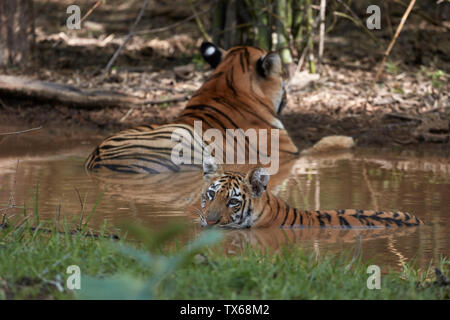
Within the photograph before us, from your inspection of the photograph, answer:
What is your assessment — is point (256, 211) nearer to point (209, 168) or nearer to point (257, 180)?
point (257, 180)

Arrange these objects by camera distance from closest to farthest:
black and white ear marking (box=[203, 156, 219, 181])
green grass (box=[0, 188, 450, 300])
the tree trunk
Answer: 1. green grass (box=[0, 188, 450, 300])
2. black and white ear marking (box=[203, 156, 219, 181])
3. the tree trunk

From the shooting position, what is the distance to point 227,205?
525cm

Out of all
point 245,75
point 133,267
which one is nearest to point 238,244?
point 133,267

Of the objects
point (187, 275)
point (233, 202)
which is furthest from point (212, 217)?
point (187, 275)

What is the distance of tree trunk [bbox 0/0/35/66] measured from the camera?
1220 centimetres

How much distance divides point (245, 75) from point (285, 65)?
9.53 ft

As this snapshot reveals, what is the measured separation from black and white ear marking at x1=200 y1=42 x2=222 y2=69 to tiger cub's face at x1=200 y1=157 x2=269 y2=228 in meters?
3.45

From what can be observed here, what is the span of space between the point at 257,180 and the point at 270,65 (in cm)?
337

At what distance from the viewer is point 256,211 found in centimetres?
542

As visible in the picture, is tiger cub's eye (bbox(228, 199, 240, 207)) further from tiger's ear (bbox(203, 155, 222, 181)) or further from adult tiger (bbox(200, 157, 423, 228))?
tiger's ear (bbox(203, 155, 222, 181))

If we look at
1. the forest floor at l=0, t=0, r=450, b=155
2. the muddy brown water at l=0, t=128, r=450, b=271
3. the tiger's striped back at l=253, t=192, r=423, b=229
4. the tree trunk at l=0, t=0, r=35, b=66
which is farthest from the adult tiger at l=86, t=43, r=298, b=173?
the tree trunk at l=0, t=0, r=35, b=66

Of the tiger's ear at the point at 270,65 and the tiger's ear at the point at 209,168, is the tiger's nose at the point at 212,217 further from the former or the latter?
the tiger's ear at the point at 270,65
